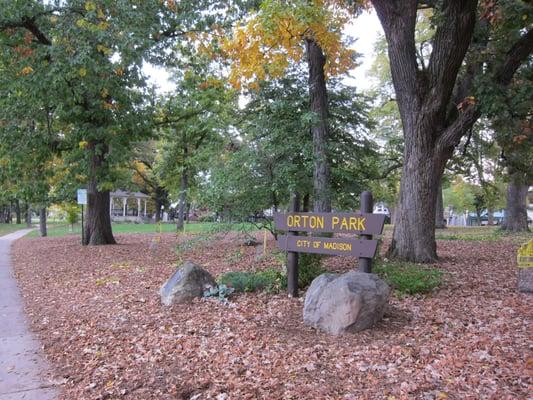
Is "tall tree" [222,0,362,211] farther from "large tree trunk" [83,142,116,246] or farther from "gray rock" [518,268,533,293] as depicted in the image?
"large tree trunk" [83,142,116,246]

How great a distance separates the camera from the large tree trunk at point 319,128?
1117 cm

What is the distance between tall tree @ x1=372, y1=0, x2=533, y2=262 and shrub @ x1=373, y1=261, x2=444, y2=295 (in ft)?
5.37

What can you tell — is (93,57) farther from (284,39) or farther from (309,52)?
(309,52)

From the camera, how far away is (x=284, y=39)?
11.0 metres

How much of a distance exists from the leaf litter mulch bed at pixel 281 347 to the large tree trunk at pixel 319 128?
3.76 meters

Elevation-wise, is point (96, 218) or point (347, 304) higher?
point (96, 218)

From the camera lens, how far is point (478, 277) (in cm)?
834

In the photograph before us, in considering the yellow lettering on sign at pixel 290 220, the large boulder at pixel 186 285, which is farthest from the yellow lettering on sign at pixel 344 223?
the large boulder at pixel 186 285

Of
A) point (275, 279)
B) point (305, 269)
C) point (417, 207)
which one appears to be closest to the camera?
point (305, 269)

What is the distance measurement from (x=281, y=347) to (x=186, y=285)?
2662mm

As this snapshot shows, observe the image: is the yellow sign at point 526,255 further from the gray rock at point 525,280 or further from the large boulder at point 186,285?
the large boulder at point 186,285

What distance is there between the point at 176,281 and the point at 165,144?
26.8 m

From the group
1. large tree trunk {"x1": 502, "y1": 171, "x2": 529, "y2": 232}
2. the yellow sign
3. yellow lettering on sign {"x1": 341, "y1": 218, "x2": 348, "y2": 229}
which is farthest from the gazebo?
the yellow sign

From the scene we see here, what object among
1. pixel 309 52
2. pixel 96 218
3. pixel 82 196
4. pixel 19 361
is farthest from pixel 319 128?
pixel 96 218
